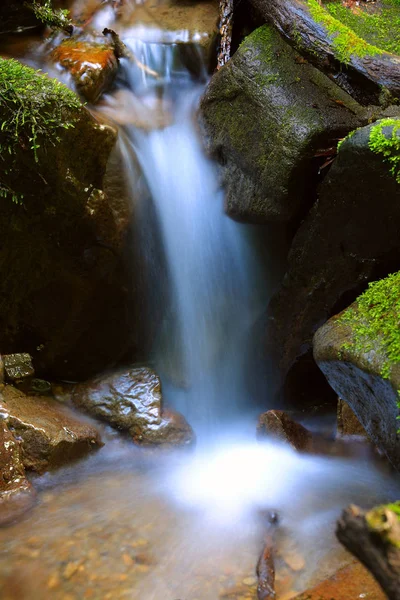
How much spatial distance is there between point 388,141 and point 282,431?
2.32 m

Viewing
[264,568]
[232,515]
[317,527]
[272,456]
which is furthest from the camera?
[272,456]

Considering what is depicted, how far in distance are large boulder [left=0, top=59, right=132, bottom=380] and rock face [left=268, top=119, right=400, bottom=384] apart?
162 centimetres

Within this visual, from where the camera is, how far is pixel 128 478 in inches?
139

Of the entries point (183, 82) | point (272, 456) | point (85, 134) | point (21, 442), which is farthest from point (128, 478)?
point (183, 82)

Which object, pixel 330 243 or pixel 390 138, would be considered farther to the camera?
pixel 330 243

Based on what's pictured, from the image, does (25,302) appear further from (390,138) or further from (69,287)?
(390,138)

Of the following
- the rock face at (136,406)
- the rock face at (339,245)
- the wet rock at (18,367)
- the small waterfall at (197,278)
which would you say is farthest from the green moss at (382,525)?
the wet rock at (18,367)

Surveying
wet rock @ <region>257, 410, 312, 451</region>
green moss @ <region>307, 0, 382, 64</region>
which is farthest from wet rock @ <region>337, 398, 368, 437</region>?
green moss @ <region>307, 0, 382, 64</region>

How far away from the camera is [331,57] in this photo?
3.51 m

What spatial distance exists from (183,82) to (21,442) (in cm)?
438

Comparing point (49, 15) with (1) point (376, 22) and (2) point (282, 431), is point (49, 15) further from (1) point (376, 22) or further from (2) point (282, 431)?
(2) point (282, 431)

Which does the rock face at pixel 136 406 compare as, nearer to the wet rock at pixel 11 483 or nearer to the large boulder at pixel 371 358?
the wet rock at pixel 11 483

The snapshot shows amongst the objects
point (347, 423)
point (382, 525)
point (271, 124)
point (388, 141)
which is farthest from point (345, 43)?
point (382, 525)

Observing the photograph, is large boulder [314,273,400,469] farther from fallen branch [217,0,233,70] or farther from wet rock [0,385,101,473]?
fallen branch [217,0,233,70]
